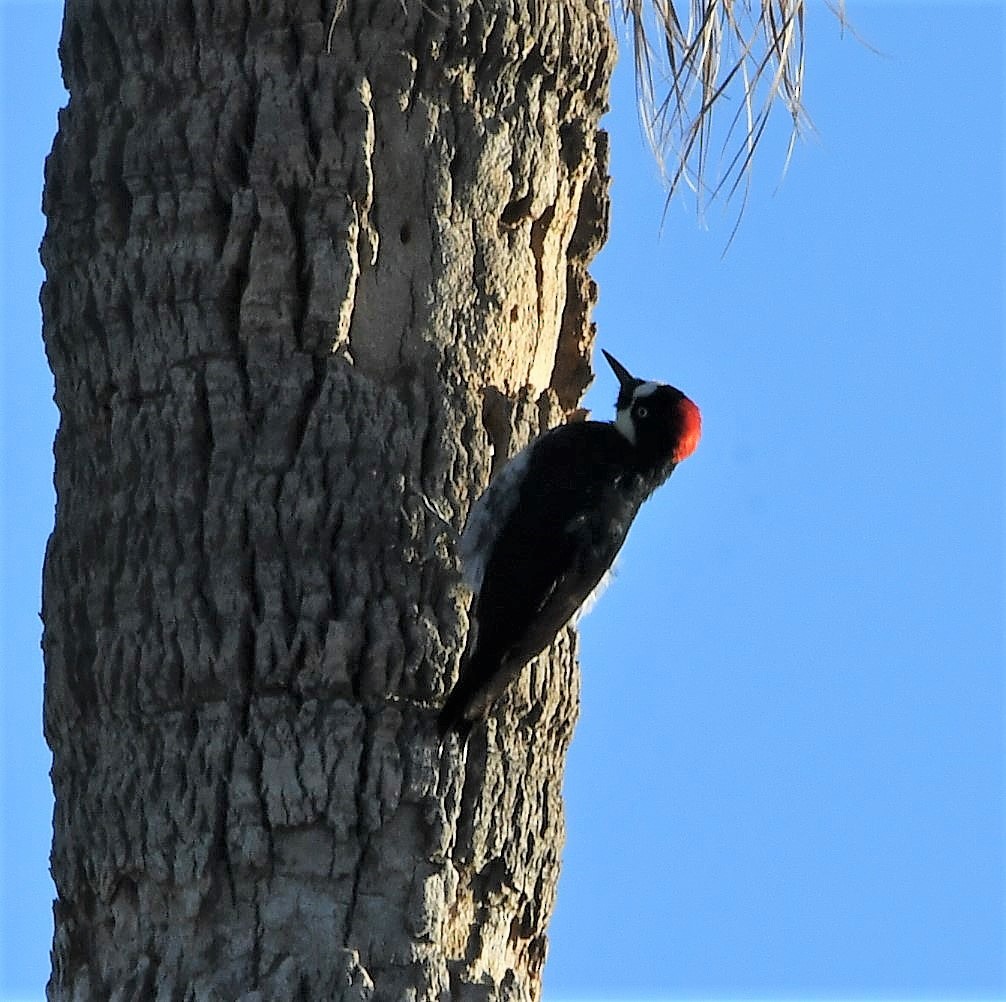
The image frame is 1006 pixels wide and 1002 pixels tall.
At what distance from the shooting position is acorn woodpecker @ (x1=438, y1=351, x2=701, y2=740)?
15.6ft

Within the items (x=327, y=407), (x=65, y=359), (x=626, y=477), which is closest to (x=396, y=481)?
(x=327, y=407)

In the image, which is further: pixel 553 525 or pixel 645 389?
pixel 645 389

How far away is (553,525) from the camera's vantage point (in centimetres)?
559

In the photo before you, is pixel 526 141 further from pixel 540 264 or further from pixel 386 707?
pixel 386 707

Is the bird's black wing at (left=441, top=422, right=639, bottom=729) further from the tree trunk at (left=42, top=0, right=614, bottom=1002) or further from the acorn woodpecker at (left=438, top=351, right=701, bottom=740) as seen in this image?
the tree trunk at (left=42, top=0, right=614, bottom=1002)

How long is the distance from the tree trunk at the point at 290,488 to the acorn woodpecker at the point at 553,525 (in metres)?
0.09

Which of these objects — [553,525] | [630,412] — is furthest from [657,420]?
[553,525]

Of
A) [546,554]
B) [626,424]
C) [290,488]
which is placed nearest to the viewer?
[290,488]

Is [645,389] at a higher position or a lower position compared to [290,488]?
higher

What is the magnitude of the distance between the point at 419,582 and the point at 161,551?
23.7 inches

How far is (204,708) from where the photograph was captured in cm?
455

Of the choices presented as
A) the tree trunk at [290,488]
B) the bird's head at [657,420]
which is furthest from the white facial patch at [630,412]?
the tree trunk at [290,488]

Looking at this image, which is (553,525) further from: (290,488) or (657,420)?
(290,488)

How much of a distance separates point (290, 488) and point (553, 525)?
1095 mm
